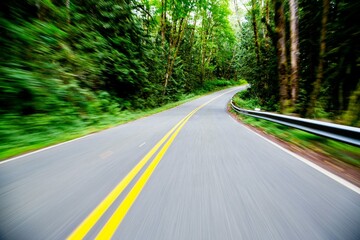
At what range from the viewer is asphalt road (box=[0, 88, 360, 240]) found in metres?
2.01

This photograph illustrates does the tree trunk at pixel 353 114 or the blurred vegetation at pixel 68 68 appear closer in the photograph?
the tree trunk at pixel 353 114

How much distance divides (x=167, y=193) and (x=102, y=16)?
15417 millimetres

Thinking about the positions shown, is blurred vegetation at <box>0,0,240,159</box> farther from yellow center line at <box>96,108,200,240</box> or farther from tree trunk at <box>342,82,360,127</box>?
tree trunk at <box>342,82,360,127</box>

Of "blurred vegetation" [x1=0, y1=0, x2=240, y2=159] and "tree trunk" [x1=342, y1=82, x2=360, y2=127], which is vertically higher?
"blurred vegetation" [x1=0, y1=0, x2=240, y2=159]

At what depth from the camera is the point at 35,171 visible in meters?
3.67

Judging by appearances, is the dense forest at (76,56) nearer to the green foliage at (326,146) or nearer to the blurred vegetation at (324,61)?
the green foliage at (326,146)

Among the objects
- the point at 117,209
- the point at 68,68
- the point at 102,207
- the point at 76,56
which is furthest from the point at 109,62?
the point at 117,209

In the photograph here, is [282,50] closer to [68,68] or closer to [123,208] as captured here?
[123,208]

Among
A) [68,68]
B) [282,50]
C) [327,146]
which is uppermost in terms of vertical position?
[68,68]

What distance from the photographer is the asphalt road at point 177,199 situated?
6.59 ft

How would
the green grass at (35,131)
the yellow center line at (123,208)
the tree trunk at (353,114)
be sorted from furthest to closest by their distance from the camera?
1. the tree trunk at (353,114)
2. the green grass at (35,131)
3. the yellow center line at (123,208)

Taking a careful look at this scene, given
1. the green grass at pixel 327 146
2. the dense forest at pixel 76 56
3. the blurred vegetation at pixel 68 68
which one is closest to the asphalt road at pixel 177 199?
the green grass at pixel 327 146

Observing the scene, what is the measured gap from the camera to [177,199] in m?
2.61

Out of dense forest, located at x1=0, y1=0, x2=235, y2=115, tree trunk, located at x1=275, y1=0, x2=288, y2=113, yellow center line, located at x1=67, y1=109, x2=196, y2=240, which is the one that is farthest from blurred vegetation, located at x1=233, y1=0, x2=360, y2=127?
dense forest, located at x1=0, y1=0, x2=235, y2=115
